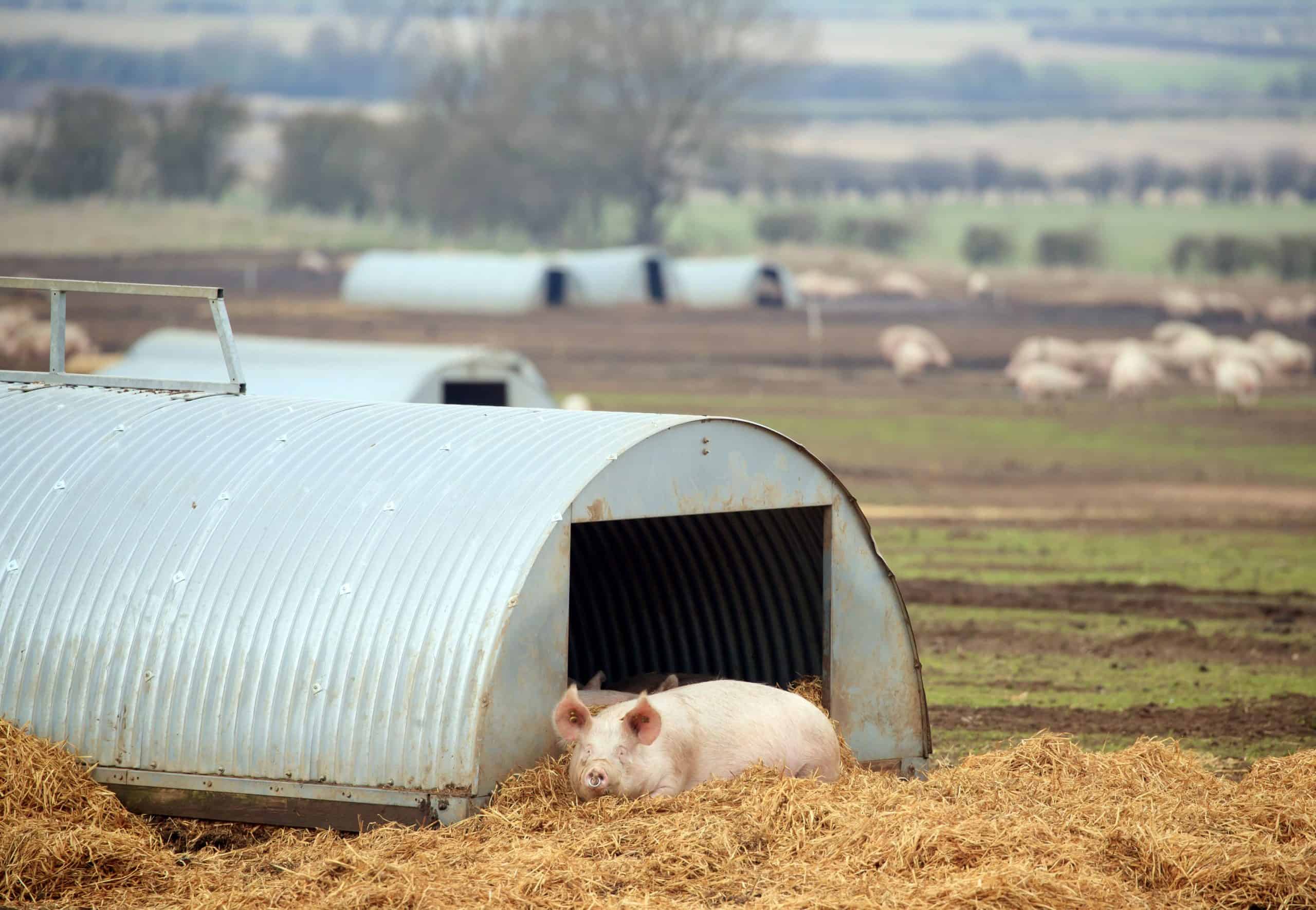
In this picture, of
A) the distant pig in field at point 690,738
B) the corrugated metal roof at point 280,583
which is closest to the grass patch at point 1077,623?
the distant pig in field at point 690,738

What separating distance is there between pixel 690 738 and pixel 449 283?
40405 mm

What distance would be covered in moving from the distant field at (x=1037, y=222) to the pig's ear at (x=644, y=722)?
59366 millimetres

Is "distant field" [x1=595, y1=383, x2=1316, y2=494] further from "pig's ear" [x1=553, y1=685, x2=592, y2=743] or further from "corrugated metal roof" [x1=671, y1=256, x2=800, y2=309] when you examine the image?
"corrugated metal roof" [x1=671, y1=256, x2=800, y2=309]

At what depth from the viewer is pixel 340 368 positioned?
64.0 ft

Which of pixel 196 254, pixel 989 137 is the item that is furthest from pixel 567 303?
pixel 989 137

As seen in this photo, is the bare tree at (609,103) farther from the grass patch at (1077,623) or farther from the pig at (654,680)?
the pig at (654,680)

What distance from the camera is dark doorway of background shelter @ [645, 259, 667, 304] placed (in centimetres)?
5150

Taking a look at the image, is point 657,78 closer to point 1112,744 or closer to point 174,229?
point 174,229

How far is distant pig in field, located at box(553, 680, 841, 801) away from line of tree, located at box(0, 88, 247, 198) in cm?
5794

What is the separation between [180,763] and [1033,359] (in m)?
31.8

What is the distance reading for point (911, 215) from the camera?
75.3m

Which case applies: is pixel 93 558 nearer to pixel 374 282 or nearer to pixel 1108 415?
pixel 1108 415

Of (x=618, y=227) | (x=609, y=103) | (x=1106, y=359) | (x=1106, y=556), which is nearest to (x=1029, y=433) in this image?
(x=1106, y=359)

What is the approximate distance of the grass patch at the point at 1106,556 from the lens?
17094mm
